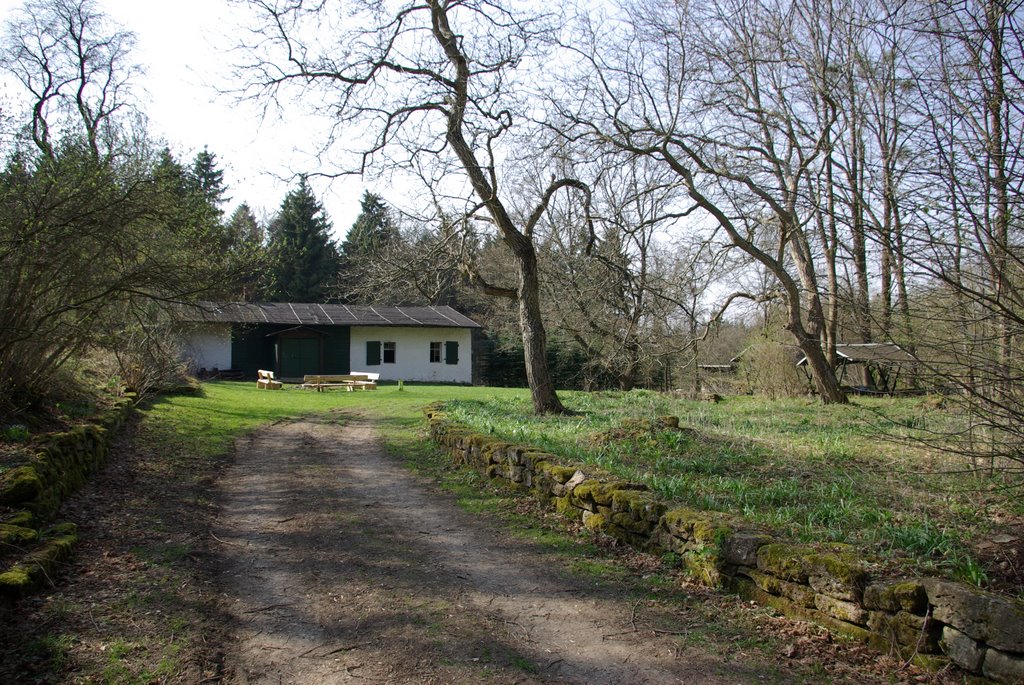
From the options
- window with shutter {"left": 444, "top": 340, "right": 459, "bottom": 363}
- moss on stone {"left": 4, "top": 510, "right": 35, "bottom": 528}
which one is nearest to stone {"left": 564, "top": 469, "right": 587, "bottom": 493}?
moss on stone {"left": 4, "top": 510, "right": 35, "bottom": 528}

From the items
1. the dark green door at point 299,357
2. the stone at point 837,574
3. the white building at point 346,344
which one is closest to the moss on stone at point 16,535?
the stone at point 837,574

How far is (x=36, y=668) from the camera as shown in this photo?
152 inches

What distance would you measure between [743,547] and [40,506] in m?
5.98

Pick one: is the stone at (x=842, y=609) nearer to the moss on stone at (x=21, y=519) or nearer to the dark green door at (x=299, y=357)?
the moss on stone at (x=21, y=519)

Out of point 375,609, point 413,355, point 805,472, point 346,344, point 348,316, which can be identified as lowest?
point 375,609

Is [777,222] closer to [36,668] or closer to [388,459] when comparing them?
[388,459]

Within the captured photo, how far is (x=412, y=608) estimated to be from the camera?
5.00 m

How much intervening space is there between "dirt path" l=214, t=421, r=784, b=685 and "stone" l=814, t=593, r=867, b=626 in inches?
26.7

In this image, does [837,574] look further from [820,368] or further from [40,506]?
[820,368]

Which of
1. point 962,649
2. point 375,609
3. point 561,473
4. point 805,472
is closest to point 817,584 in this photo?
point 962,649

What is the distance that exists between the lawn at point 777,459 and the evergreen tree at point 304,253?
94.1 ft

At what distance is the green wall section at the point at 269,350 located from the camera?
32469 millimetres

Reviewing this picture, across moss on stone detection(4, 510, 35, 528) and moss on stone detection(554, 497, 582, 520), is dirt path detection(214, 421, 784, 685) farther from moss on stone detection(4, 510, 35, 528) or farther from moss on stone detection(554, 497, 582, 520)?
moss on stone detection(4, 510, 35, 528)

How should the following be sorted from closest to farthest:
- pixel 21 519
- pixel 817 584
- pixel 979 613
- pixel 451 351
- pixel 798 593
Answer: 1. pixel 979 613
2. pixel 817 584
3. pixel 798 593
4. pixel 21 519
5. pixel 451 351
